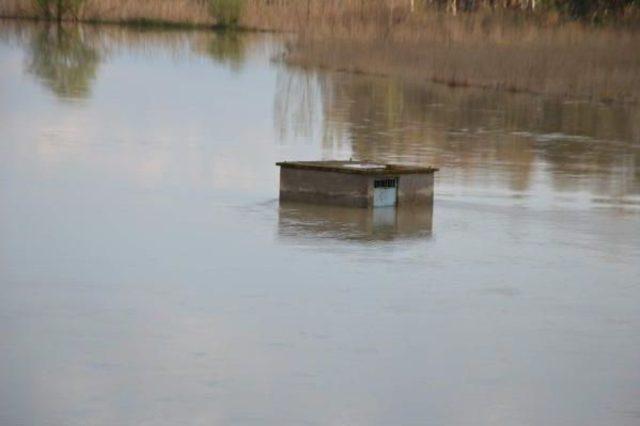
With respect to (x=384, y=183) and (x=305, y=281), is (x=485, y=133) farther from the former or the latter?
(x=305, y=281)

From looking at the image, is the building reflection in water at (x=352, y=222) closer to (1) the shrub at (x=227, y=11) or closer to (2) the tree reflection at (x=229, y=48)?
(2) the tree reflection at (x=229, y=48)

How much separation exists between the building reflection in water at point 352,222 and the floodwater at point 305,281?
36 millimetres

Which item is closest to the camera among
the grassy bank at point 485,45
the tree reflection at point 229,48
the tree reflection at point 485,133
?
the tree reflection at point 485,133

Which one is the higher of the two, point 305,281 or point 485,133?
point 485,133

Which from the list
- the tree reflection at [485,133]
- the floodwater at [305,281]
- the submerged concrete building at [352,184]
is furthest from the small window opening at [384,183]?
the tree reflection at [485,133]

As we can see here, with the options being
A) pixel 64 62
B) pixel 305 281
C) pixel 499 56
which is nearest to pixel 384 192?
pixel 305 281

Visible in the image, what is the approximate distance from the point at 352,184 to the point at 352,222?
69 centimetres

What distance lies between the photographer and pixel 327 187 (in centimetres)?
1220

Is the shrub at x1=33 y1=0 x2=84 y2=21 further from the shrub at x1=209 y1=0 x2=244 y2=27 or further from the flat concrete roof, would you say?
the flat concrete roof

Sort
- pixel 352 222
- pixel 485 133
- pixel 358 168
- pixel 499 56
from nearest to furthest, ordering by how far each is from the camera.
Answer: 1. pixel 352 222
2. pixel 358 168
3. pixel 485 133
4. pixel 499 56

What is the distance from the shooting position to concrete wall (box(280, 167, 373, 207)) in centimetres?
1215

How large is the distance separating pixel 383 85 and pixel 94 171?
1361cm

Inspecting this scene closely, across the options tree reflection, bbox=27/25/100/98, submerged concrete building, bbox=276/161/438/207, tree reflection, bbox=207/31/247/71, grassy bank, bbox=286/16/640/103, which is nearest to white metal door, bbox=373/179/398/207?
submerged concrete building, bbox=276/161/438/207

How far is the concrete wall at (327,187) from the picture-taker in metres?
12.1
